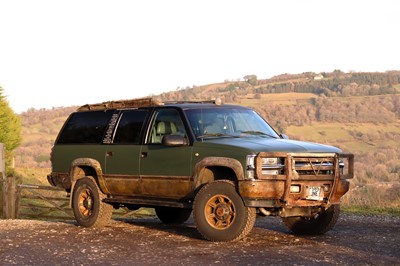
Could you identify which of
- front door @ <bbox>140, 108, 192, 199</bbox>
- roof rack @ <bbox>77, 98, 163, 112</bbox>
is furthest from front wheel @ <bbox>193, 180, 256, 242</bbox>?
roof rack @ <bbox>77, 98, 163, 112</bbox>

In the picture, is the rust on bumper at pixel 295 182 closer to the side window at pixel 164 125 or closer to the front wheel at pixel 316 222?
the front wheel at pixel 316 222

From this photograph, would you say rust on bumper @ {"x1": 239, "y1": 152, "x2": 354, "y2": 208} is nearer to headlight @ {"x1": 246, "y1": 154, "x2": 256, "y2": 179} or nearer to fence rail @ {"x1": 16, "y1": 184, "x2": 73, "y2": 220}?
headlight @ {"x1": 246, "y1": 154, "x2": 256, "y2": 179}

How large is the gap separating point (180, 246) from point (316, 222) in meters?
2.63

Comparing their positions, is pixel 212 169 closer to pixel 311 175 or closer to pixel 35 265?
pixel 311 175

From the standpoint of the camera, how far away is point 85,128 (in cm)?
1280

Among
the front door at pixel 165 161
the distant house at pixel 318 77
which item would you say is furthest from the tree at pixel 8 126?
the distant house at pixel 318 77

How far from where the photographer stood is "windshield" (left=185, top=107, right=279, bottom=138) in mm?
11031

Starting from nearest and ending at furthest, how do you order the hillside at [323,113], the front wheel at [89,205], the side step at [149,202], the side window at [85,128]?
1. the side step at [149,202]
2. the front wheel at [89,205]
3. the side window at [85,128]
4. the hillside at [323,113]

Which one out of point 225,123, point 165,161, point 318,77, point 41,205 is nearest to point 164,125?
point 165,161

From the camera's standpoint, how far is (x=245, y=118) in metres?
11.7

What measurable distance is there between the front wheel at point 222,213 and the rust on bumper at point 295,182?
0.20 metres

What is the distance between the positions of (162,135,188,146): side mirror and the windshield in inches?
9.3

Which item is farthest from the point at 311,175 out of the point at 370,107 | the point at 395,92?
the point at 395,92

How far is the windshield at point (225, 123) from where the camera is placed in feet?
36.2
